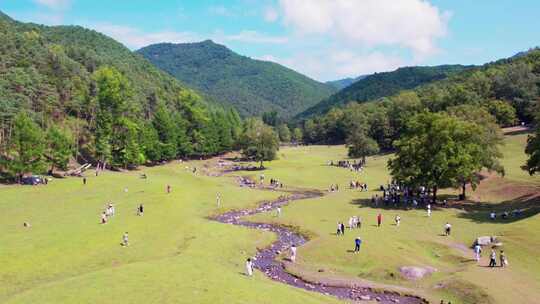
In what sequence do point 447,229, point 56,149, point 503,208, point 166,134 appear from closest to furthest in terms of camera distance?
1. point 447,229
2. point 503,208
3. point 56,149
4. point 166,134

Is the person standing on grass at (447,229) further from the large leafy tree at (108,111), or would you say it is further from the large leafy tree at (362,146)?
the large leafy tree at (108,111)

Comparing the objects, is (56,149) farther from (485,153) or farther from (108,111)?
(485,153)

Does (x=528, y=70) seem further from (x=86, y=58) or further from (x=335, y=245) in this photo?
(x=86, y=58)

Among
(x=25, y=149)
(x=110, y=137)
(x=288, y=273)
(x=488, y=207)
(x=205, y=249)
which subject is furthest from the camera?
(x=110, y=137)

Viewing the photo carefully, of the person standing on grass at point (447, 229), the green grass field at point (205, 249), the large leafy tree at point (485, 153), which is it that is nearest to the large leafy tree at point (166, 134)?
the green grass field at point (205, 249)

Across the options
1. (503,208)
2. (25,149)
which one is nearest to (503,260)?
(503,208)

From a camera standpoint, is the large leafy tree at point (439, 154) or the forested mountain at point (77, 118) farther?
the forested mountain at point (77, 118)

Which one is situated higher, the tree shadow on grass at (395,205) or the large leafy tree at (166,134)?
the large leafy tree at (166,134)
